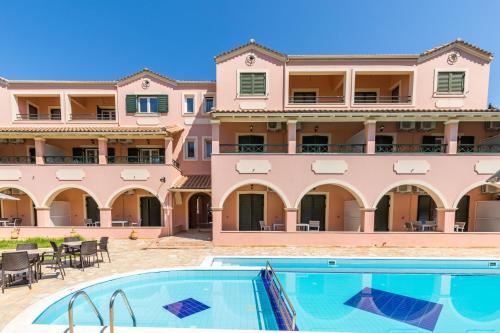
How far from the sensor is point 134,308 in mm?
6680

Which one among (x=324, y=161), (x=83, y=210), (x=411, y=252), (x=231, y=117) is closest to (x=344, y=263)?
(x=411, y=252)

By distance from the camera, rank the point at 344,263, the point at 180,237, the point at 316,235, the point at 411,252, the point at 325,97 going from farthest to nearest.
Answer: the point at 325,97, the point at 180,237, the point at 316,235, the point at 411,252, the point at 344,263

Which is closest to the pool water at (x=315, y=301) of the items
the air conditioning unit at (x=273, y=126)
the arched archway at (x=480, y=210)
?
the arched archway at (x=480, y=210)

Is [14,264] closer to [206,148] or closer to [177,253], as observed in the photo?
[177,253]

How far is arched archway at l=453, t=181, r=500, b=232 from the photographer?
46.0 ft

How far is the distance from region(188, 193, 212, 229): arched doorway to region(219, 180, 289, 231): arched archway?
2.86 m

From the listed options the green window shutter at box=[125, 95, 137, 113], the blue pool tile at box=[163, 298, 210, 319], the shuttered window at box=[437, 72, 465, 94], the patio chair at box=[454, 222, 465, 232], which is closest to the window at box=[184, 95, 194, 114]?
the green window shutter at box=[125, 95, 137, 113]

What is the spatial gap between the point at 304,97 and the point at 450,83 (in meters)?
9.53

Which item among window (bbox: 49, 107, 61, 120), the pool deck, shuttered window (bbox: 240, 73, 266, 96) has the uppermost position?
shuttered window (bbox: 240, 73, 266, 96)

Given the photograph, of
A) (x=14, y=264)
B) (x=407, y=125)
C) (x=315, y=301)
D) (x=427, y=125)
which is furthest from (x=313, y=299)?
(x=427, y=125)

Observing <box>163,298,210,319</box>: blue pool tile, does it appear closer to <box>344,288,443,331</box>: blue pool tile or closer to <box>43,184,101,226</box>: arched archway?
<box>344,288,443,331</box>: blue pool tile

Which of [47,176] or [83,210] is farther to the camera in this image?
[83,210]

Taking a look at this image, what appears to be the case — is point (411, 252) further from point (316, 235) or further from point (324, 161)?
point (324, 161)

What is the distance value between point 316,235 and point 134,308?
31.5 ft
